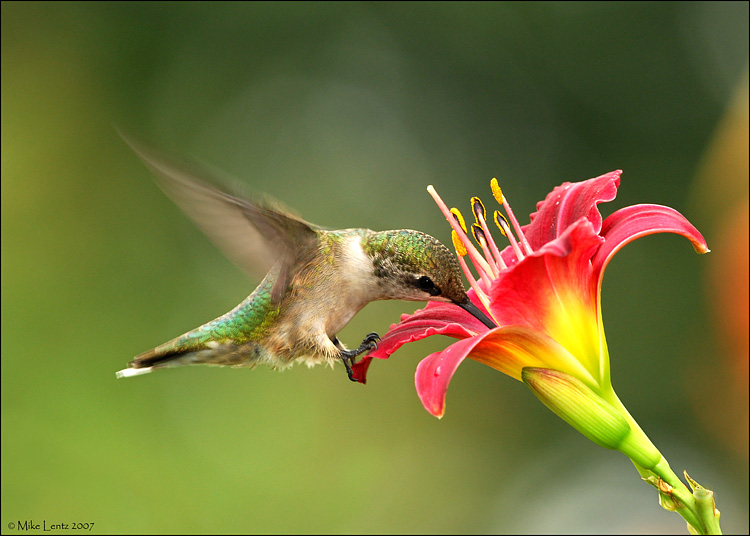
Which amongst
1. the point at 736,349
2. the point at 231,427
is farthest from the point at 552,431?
the point at 231,427

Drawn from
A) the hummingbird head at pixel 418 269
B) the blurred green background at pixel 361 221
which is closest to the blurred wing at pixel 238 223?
the hummingbird head at pixel 418 269

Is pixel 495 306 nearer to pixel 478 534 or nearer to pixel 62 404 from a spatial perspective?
pixel 62 404

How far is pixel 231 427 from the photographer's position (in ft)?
13.6

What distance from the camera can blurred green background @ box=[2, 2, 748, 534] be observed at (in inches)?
151

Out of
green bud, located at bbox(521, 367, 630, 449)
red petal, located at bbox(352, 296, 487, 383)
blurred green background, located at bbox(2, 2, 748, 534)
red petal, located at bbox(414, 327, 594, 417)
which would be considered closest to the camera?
red petal, located at bbox(414, 327, 594, 417)

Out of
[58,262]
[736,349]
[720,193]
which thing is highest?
[58,262]

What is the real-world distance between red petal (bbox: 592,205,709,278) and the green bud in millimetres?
219

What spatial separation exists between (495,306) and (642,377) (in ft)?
12.8

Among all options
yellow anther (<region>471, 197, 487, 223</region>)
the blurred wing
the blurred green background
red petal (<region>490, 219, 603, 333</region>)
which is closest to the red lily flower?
red petal (<region>490, 219, 603, 333</region>)

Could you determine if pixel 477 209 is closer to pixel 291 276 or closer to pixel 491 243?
pixel 491 243

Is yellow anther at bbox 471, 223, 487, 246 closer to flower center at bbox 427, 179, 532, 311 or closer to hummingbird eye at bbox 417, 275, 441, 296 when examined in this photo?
flower center at bbox 427, 179, 532, 311

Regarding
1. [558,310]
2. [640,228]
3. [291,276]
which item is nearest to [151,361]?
[291,276]

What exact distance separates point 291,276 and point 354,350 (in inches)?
11.9

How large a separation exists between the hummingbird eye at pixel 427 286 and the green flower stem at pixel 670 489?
0.48m
